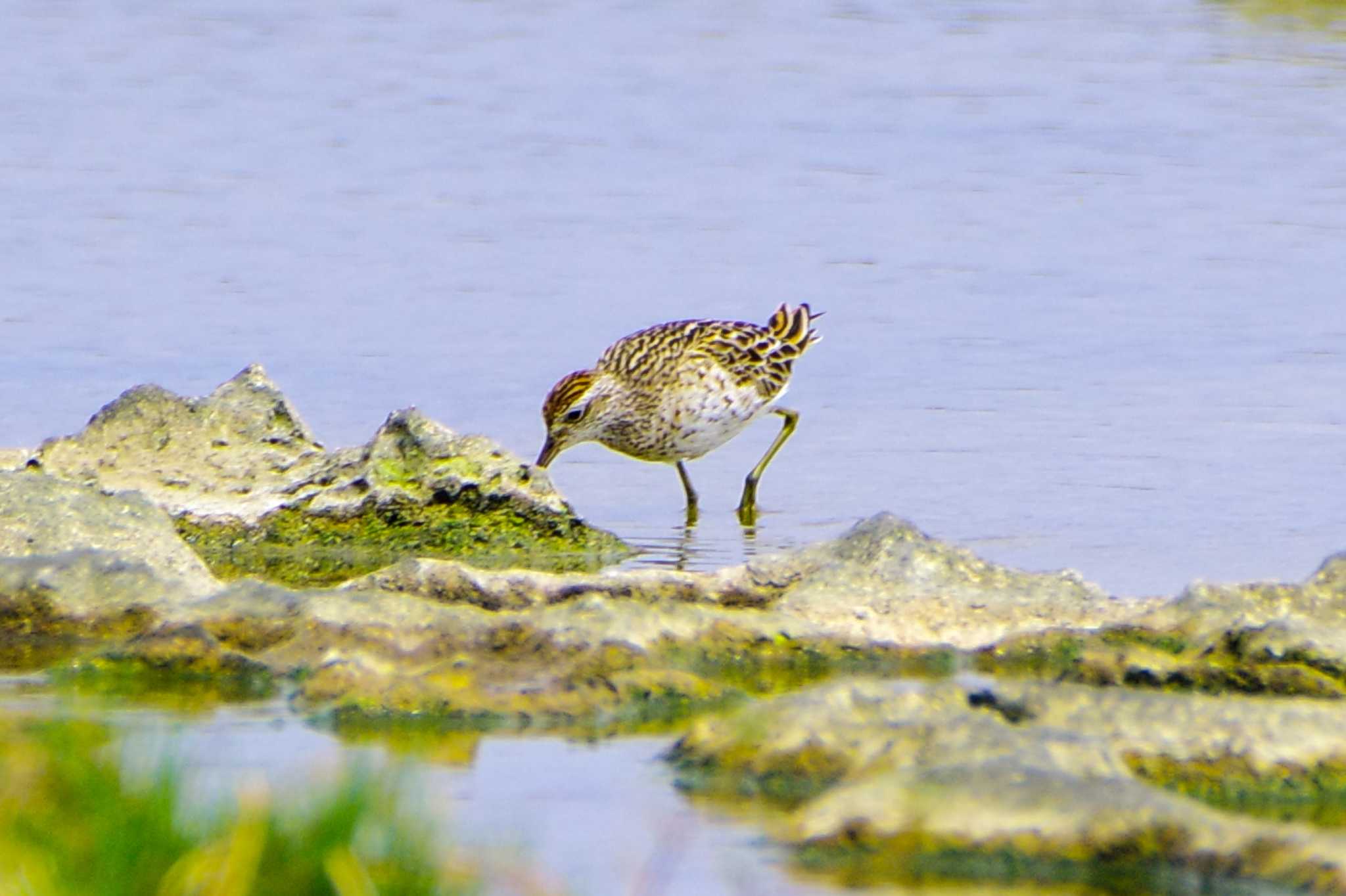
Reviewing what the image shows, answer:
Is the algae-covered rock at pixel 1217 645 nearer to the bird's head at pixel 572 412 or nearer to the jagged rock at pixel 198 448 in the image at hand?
the jagged rock at pixel 198 448

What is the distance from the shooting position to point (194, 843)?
176 inches

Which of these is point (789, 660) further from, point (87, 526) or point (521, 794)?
point (87, 526)

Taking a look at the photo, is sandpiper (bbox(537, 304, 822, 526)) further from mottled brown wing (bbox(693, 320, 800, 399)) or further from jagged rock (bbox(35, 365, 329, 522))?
jagged rock (bbox(35, 365, 329, 522))

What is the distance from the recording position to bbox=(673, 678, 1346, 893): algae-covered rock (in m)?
4.95

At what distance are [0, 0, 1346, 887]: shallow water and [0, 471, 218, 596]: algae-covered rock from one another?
275cm

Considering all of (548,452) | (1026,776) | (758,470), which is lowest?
(758,470)

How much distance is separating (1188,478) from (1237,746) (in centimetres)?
573

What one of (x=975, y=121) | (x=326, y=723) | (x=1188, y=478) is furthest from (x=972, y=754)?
(x=975, y=121)

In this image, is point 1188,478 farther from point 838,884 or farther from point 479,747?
point 838,884

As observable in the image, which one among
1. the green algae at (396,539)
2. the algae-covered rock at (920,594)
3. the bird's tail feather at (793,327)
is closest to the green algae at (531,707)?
the algae-covered rock at (920,594)

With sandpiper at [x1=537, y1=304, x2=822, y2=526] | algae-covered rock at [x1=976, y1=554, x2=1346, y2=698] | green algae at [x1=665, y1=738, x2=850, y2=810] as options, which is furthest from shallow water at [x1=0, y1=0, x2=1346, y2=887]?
green algae at [x1=665, y1=738, x2=850, y2=810]

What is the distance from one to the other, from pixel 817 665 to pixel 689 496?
4.54 meters

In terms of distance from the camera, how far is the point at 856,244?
54.5 ft

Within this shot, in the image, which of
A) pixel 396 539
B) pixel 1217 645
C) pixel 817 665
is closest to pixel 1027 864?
pixel 1217 645
